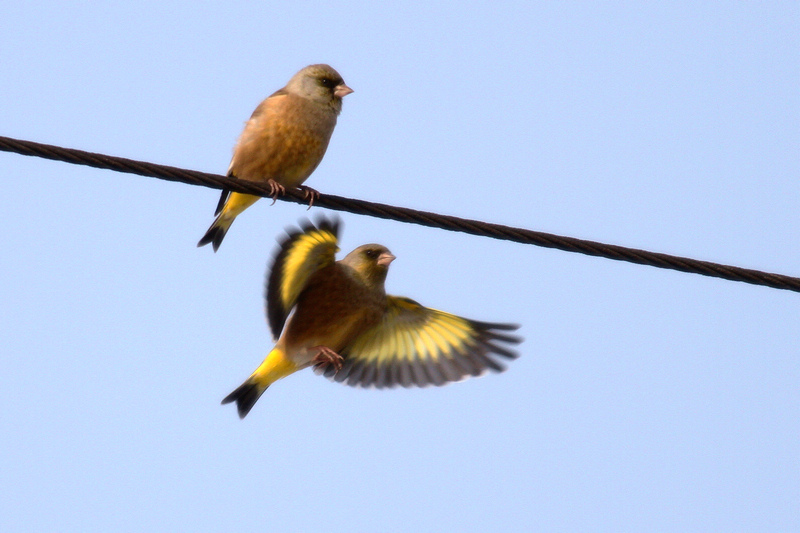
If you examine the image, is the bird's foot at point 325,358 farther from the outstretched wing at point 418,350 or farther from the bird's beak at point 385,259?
the bird's beak at point 385,259

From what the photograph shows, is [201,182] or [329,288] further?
[329,288]

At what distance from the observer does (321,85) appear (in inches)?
289

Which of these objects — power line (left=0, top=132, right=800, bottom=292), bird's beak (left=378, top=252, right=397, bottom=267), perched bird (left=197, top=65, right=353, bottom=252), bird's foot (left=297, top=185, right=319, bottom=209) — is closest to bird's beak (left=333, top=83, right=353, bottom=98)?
perched bird (left=197, top=65, right=353, bottom=252)

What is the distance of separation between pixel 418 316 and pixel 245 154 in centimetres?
162

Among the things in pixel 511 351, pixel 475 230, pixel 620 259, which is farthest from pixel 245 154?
pixel 620 259

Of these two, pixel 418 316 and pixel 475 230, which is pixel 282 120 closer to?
pixel 418 316

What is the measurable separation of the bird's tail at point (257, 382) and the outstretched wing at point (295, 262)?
49cm

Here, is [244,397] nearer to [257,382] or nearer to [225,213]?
[257,382]

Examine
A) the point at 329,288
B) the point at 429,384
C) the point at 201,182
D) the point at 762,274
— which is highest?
the point at 762,274

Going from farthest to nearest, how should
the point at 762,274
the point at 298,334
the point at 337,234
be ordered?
the point at 298,334 < the point at 337,234 < the point at 762,274

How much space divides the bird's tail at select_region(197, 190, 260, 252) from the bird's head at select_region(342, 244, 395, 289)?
0.95 m

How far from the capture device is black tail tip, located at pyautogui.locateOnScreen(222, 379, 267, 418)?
22.5ft

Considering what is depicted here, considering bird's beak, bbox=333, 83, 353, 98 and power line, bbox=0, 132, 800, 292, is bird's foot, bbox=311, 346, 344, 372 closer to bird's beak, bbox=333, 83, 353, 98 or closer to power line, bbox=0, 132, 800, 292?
bird's beak, bbox=333, 83, 353, 98

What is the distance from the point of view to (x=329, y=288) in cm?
652
